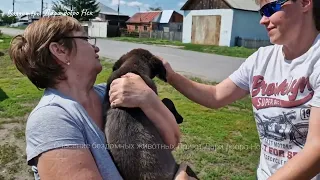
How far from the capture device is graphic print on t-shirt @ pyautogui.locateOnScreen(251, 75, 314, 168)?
2.05 m

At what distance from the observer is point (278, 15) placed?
6.97 feet

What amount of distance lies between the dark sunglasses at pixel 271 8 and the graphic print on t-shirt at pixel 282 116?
0.44 m

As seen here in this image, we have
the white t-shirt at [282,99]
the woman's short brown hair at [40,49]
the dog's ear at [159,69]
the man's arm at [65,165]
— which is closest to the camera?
the man's arm at [65,165]

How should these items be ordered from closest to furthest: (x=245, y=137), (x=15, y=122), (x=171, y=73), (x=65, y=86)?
(x=65, y=86) < (x=171, y=73) < (x=245, y=137) < (x=15, y=122)

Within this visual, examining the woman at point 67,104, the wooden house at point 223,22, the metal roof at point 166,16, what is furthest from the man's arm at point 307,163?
the metal roof at point 166,16

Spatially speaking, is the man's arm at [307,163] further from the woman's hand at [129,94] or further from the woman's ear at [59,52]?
the woman's ear at [59,52]

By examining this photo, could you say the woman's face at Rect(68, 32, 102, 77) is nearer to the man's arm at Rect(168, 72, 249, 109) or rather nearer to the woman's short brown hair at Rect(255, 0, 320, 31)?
the man's arm at Rect(168, 72, 249, 109)

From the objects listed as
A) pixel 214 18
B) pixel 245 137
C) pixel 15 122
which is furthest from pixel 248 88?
pixel 214 18

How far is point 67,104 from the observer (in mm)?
2107

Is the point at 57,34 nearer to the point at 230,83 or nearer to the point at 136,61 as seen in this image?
the point at 136,61

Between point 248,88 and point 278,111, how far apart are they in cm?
65

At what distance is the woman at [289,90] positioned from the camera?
72.4 inches

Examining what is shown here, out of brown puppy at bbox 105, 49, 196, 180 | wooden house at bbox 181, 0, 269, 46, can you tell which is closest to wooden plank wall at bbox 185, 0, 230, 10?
wooden house at bbox 181, 0, 269, 46

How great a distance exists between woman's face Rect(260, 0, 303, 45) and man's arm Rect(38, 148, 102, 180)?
141cm
